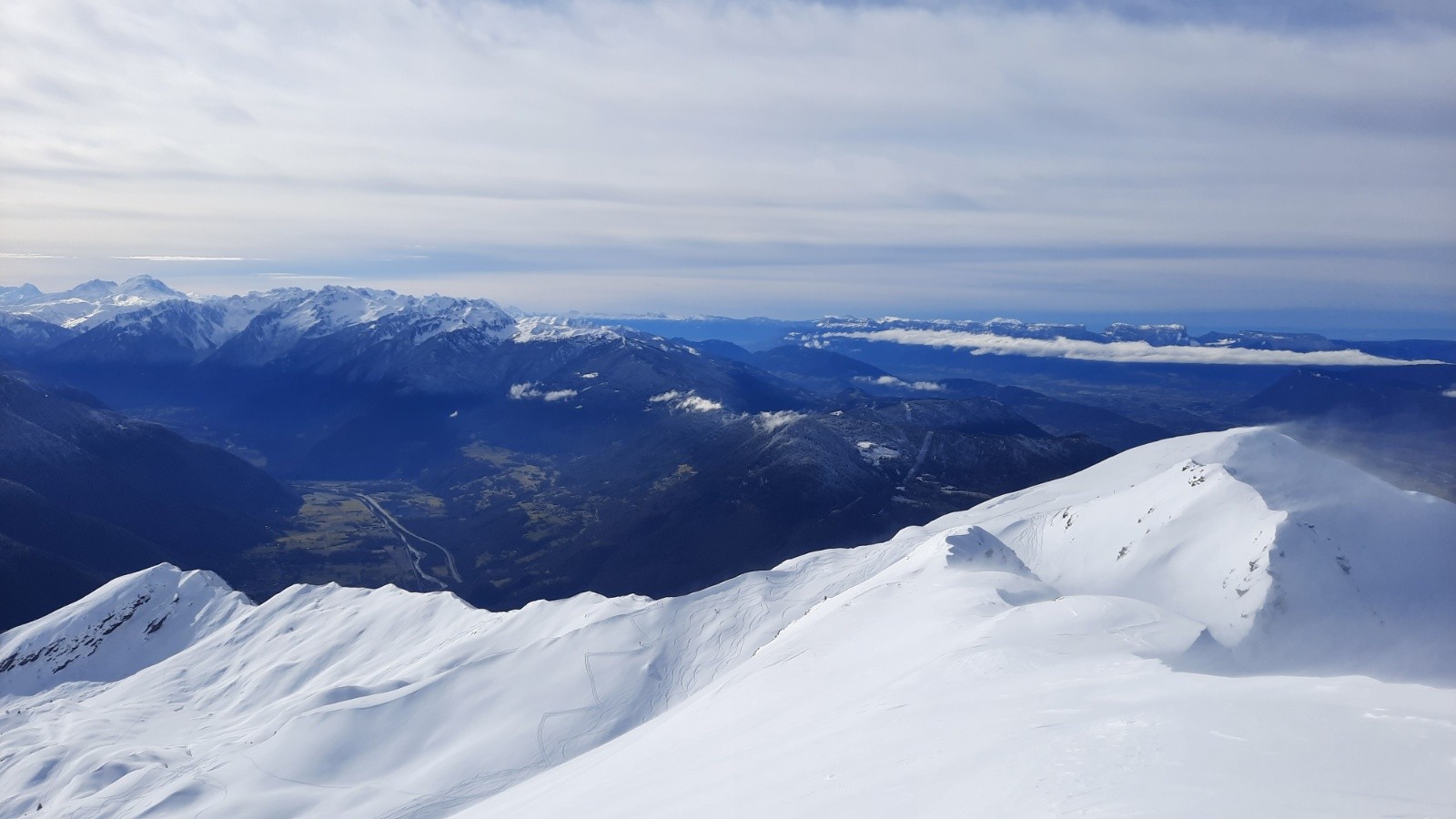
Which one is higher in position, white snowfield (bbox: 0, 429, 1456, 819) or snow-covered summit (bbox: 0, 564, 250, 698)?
white snowfield (bbox: 0, 429, 1456, 819)

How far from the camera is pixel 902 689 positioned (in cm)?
4919

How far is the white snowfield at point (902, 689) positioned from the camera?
29.4m

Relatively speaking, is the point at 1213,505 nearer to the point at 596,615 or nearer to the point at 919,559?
the point at 919,559

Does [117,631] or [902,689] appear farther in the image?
[117,631]

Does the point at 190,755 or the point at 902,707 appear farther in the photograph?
the point at 190,755

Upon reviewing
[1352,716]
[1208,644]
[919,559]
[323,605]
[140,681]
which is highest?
[1352,716]

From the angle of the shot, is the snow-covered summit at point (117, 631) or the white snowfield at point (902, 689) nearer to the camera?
the white snowfield at point (902, 689)

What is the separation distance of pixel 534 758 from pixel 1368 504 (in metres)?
82.0

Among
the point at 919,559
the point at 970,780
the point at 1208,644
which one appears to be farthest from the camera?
the point at 919,559

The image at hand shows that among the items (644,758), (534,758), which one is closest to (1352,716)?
(644,758)

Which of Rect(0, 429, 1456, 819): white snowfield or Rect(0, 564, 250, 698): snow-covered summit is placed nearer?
Rect(0, 429, 1456, 819): white snowfield

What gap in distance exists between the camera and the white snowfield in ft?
96.5

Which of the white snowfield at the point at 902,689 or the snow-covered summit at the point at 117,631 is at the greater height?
the white snowfield at the point at 902,689

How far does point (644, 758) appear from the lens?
5494cm
